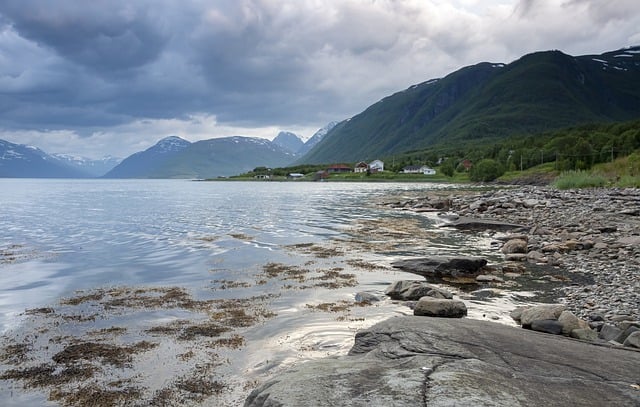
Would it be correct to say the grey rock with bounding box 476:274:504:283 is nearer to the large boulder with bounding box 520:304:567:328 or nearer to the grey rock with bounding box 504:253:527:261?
the grey rock with bounding box 504:253:527:261

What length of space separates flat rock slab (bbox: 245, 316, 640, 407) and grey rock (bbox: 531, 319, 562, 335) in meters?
2.84

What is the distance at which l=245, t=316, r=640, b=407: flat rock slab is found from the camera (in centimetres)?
637

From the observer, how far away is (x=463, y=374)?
273 inches

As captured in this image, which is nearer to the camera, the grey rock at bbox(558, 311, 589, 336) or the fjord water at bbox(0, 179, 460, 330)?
the grey rock at bbox(558, 311, 589, 336)

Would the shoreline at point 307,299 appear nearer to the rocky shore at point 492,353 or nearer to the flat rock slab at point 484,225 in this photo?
the rocky shore at point 492,353

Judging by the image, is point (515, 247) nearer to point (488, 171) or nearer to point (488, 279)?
point (488, 279)

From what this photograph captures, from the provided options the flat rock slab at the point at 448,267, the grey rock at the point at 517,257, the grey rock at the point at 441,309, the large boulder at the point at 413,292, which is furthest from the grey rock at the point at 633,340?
the grey rock at the point at 517,257

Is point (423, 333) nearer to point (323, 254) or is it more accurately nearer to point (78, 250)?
point (323, 254)

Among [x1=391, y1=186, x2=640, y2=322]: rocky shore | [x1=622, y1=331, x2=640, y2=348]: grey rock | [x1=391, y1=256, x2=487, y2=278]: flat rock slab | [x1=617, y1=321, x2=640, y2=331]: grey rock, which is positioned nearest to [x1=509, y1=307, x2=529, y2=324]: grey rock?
[x1=391, y1=186, x2=640, y2=322]: rocky shore

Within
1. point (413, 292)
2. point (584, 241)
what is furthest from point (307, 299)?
point (584, 241)

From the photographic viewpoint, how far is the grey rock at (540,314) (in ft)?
46.4

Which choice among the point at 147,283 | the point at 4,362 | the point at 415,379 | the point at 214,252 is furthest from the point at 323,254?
the point at 415,379

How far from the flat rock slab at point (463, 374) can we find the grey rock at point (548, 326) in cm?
284

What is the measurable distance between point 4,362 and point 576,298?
20.2 meters
